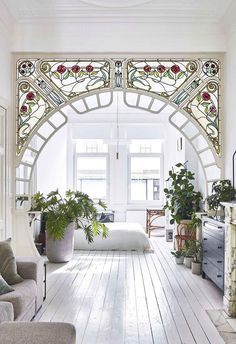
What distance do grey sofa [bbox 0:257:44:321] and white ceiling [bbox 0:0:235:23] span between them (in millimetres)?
3246

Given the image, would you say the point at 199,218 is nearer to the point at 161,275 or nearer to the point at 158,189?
the point at 161,275

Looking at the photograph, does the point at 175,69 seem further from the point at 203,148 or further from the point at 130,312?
the point at 130,312

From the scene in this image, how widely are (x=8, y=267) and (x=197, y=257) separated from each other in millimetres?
3387

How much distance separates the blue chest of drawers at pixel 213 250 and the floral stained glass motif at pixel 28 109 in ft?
9.09

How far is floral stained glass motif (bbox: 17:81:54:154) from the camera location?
5652mm

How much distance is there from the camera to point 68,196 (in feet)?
23.4

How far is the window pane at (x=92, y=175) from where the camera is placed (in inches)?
445

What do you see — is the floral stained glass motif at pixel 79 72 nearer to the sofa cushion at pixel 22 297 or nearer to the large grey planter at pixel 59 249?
the large grey planter at pixel 59 249

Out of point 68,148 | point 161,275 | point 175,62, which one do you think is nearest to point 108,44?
point 175,62

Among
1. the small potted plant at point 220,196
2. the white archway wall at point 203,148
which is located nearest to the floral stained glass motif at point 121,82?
the white archway wall at point 203,148

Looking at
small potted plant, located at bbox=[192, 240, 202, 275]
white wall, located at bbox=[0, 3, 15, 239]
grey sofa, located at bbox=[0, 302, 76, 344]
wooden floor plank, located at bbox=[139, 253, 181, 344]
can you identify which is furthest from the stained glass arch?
grey sofa, located at bbox=[0, 302, 76, 344]

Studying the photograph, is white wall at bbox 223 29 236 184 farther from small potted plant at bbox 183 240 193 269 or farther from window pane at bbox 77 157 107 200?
window pane at bbox 77 157 107 200

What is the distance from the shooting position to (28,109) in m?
5.66

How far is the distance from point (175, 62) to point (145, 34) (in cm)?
58
